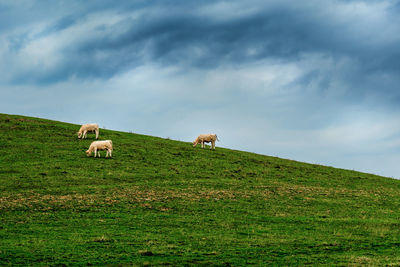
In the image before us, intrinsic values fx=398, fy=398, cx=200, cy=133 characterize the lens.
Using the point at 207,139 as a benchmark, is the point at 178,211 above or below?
below

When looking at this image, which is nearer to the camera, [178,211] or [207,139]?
[178,211]

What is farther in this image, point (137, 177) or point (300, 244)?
point (137, 177)

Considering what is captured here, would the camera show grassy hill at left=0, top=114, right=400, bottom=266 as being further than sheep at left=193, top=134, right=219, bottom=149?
No

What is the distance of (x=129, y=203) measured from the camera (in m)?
27.0

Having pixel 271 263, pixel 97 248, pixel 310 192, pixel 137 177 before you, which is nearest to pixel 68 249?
pixel 97 248

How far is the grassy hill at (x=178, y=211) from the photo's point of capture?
16.3 meters

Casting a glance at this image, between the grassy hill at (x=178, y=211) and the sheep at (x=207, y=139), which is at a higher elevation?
the sheep at (x=207, y=139)

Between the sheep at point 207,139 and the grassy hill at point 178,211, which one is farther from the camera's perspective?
the sheep at point 207,139

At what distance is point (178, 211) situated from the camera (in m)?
25.6

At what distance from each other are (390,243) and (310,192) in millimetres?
15475

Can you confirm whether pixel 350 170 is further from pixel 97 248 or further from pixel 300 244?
pixel 97 248

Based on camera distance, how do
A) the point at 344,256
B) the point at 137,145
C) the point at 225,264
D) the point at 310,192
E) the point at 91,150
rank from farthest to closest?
1. the point at 137,145
2. the point at 91,150
3. the point at 310,192
4. the point at 344,256
5. the point at 225,264

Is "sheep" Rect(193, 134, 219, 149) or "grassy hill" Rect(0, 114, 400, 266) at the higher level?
"sheep" Rect(193, 134, 219, 149)

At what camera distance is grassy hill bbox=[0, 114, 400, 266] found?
642 inches
